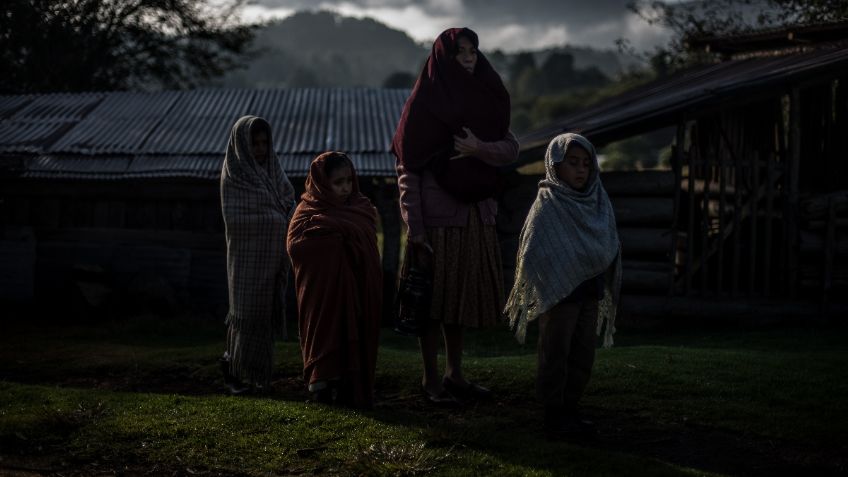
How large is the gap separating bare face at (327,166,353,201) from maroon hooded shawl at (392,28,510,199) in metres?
0.42

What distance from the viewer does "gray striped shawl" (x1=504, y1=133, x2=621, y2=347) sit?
4.72 meters

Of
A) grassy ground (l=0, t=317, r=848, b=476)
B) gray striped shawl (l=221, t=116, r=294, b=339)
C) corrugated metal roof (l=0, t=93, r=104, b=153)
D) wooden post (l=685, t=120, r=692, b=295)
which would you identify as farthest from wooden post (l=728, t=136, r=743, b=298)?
corrugated metal roof (l=0, t=93, r=104, b=153)

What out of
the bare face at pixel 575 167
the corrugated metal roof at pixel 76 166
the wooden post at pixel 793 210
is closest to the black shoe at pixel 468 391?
the bare face at pixel 575 167

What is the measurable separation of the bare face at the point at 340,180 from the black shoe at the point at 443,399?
1514mm

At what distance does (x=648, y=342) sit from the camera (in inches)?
353

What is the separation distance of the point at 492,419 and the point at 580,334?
0.92 metres

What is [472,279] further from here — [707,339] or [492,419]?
[707,339]

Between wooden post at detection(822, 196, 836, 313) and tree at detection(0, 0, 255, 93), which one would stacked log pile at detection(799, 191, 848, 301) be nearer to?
wooden post at detection(822, 196, 836, 313)

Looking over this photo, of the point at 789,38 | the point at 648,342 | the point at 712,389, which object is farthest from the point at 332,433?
the point at 789,38

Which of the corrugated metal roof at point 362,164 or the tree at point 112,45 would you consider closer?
the corrugated metal roof at point 362,164

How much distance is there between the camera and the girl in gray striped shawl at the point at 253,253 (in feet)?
19.4

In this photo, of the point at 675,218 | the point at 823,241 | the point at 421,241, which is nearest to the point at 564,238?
the point at 421,241

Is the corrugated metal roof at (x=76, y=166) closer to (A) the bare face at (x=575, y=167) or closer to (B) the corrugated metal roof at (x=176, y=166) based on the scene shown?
(B) the corrugated metal roof at (x=176, y=166)

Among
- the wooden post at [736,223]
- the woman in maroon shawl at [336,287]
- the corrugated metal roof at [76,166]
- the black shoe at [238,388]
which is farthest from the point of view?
the corrugated metal roof at [76,166]
